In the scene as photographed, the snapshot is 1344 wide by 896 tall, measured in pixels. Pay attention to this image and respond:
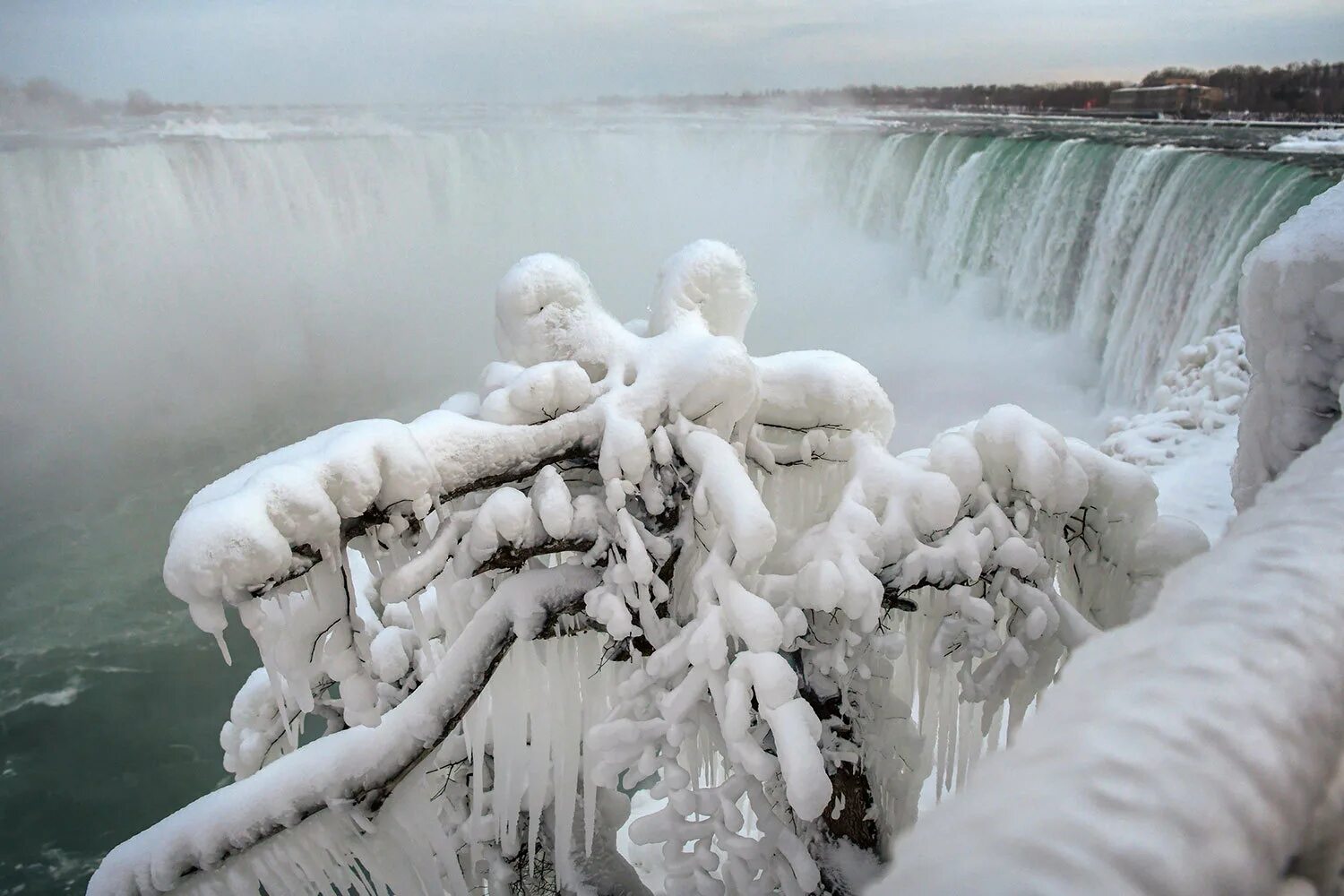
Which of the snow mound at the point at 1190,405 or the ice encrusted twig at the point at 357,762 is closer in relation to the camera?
the ice encrusted twig at the point at 357,762

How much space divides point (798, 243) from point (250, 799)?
18984 mm

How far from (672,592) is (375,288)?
19780 millimetres

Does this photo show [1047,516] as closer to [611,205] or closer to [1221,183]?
[1221,183]

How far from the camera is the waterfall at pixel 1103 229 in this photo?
8352 mm

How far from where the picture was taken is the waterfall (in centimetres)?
835

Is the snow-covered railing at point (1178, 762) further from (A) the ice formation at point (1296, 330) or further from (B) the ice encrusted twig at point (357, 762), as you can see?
(B) the ice encrusted twig at point (357, 762)

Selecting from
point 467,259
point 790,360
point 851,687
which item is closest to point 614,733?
point 851,687

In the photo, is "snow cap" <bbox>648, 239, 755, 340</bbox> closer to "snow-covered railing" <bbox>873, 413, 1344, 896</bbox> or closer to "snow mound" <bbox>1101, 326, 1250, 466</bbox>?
"snow-covered railing" <bbox>873, 413, 1344, 896</bbox>

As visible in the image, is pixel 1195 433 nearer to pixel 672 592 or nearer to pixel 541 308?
pixel 672 592

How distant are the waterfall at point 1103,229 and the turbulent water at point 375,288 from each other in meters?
0.04

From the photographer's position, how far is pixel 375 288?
20.5 metres

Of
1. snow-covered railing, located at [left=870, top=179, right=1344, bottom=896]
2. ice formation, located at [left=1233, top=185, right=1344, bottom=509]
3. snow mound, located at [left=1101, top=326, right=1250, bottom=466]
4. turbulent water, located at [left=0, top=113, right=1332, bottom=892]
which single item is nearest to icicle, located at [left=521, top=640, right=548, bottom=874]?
ice formation, located at [left=1233, top=185, right=1344, bottom=509]

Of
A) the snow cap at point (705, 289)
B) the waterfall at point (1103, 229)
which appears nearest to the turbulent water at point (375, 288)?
the waterfall at point (1103, 229)

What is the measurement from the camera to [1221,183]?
8.78 metres
